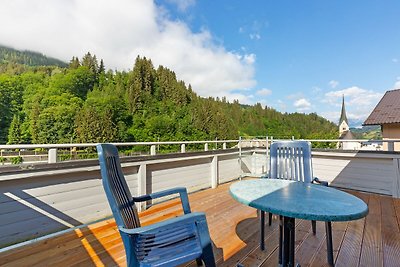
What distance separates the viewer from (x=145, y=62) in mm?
41438

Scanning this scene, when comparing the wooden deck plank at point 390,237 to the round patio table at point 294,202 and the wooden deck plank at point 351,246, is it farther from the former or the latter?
the round patio table at point 294,202

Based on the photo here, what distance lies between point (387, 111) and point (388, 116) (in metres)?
0.39

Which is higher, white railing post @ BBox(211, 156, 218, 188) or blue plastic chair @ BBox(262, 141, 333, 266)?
blue plastic chair @ BBox(262, 141, 333, 266)

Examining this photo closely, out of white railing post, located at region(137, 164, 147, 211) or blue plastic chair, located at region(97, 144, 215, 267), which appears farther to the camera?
Result: white railing post, located at region(137, 164, 147, 211)

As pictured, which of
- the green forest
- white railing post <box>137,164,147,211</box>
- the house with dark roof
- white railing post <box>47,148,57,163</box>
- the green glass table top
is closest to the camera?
the green glass table top

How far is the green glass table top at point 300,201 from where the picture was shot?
967 mm

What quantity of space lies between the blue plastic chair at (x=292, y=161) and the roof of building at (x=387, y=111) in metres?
9.02

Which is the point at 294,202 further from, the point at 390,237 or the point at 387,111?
the point at 387,111

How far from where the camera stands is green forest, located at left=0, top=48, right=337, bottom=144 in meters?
32.8

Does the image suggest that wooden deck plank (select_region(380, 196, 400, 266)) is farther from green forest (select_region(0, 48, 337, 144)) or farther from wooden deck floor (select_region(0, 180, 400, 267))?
green forest (select_region(0, 48, 337, 144))

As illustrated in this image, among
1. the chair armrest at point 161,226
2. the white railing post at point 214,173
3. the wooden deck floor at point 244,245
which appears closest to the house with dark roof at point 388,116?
the wooden deck floor at point 244,245

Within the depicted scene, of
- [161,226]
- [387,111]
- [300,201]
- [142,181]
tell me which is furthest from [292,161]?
[387,111]

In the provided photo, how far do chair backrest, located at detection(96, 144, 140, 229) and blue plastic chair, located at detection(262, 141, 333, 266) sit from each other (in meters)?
1.41

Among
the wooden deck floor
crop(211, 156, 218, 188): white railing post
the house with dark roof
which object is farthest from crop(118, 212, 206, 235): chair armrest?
the house with dark roof
